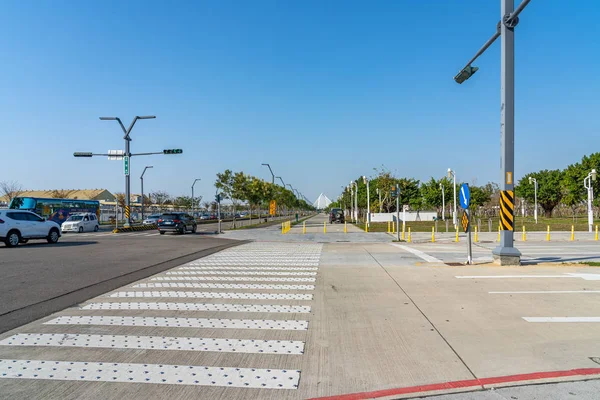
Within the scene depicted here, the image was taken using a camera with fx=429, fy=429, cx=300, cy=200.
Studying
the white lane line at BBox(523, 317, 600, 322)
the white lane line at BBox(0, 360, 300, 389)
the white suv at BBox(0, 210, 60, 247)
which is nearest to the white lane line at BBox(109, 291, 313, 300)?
the white lane line at BBox(0, 360, 300, 389)

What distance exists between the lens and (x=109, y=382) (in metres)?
4.36

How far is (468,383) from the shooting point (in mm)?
4301

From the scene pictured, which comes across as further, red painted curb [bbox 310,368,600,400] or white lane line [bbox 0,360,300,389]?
white lane line [bbox 0,360,300,389]

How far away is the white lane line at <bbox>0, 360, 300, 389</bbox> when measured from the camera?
4383 millimetres

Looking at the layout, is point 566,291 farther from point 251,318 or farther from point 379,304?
point 251,318

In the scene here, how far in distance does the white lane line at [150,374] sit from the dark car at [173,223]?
29507 millimetres

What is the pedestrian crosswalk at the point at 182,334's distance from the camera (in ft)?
14.9

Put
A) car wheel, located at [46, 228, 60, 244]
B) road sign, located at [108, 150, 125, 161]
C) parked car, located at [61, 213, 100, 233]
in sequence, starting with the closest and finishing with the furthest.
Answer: car wheel, located at [46, 228, 60, 244] → road sign, located at [108, 150, 125, 161] → parked car, located at [61, 213, 100, 233]

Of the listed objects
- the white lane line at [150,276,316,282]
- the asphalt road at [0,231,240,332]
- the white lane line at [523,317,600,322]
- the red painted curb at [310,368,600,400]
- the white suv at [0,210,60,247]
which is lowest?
the red painted curb at [310,368,600,400]

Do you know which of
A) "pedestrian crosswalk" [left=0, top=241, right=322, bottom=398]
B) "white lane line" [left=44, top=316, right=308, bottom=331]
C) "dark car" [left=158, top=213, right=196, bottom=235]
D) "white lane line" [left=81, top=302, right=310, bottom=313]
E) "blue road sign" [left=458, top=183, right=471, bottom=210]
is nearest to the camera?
"pedestrian crosswalk" [left=0, top=241, right=322, bottom=398]

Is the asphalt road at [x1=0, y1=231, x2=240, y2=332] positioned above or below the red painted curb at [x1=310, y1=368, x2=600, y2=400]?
above

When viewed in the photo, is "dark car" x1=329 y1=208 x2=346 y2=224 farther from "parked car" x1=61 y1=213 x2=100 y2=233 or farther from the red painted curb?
the red painted curb

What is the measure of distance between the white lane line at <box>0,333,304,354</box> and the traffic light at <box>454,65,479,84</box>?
37.9 feet

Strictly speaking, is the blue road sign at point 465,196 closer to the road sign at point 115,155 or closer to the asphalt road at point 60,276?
the asphalt road at point 60,276
